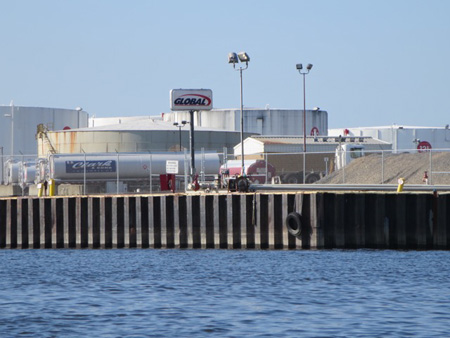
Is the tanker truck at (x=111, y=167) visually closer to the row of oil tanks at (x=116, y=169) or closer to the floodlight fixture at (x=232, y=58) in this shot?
the row of oil tanks at (x=116, y=169)

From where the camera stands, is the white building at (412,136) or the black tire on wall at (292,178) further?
the white building at (412,136)

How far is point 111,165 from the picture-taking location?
7244cm

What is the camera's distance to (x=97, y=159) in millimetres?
72250

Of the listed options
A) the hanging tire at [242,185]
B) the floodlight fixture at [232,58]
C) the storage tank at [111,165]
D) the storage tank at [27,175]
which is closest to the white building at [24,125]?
the storage tank at [27,175]

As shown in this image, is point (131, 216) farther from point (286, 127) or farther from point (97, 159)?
point (286, 127)

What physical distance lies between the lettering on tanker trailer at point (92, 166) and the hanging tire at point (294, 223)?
3749 cm

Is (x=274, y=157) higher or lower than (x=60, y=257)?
higher

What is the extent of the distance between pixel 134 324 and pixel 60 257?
16335 millimetres

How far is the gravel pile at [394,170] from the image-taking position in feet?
203

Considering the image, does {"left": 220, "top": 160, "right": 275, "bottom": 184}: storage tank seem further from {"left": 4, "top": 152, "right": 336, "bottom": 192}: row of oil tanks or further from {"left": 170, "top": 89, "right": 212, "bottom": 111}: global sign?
{"left": 170, "top": 89, "right": 212, "bottom": 111}: global sign

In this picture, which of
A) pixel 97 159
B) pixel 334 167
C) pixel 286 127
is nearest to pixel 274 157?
pixel 334 167

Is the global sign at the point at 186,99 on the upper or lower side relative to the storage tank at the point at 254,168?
upper

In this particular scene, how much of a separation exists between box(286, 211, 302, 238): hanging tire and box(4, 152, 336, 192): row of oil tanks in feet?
108

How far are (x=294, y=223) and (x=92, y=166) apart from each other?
124 feet
